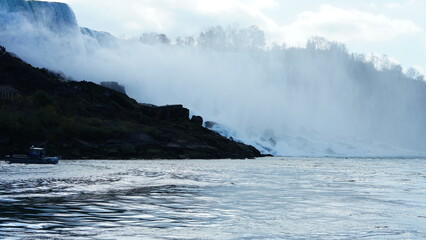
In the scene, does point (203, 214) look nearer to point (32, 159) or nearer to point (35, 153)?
point (32, 159)

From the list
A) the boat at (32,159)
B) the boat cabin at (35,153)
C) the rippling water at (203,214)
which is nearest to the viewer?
the rippling water at (203,214)

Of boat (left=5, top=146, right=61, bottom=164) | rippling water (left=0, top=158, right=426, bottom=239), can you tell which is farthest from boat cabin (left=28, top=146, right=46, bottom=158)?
rippling water (left=0, top=158, right=426, bottom=239)

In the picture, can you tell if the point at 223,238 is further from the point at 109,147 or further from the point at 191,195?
the point at 109,147

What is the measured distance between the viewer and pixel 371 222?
35406 mm

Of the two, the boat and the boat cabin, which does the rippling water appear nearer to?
the boat

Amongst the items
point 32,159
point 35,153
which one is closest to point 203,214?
point 32,159

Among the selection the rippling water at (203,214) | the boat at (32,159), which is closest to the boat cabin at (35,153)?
the boat at (32,159)

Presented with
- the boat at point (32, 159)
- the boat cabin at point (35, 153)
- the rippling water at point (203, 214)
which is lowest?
the rippling water at point (203, 214)

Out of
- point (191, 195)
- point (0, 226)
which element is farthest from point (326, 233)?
point (191, 195)

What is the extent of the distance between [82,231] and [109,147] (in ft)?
528

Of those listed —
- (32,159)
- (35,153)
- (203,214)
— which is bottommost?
(203,214)

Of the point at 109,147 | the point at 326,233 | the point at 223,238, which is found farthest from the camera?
the point at 109,147

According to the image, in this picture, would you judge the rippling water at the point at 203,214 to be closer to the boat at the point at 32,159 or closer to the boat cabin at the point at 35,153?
the boat at the point at 32,159

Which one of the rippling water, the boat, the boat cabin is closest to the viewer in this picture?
the rippling water
